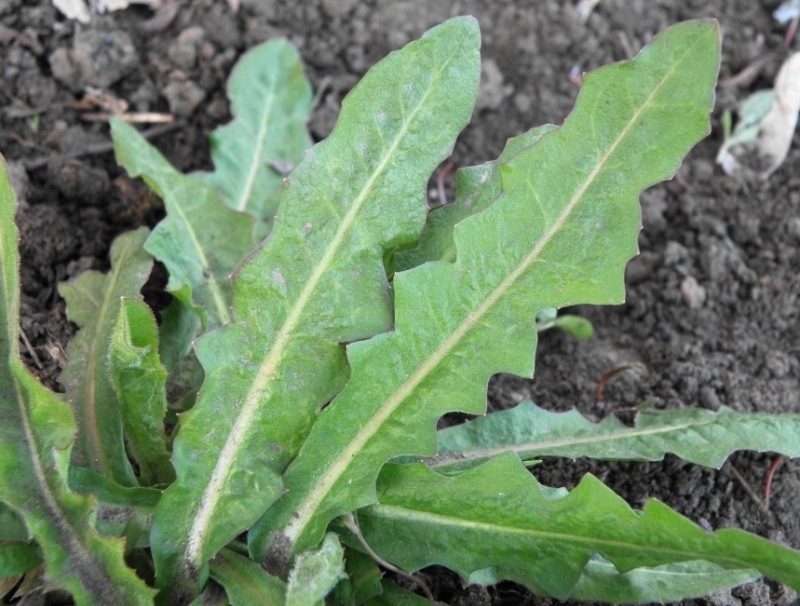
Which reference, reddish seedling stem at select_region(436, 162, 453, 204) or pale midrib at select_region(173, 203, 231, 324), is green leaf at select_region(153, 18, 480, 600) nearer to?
pale midrib at select_region(173, 203, 231, 324)

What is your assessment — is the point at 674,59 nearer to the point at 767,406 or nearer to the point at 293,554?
the point at 767,406

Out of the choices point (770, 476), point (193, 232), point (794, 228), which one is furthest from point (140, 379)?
point (794, 228)

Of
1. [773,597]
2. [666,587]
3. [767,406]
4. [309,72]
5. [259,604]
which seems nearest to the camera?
[259,604]

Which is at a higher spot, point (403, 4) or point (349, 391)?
point (403, 4)

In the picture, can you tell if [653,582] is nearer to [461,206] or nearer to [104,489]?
[461,206]

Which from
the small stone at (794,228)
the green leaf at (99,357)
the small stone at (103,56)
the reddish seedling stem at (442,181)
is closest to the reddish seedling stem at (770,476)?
the small stone at (794,228)

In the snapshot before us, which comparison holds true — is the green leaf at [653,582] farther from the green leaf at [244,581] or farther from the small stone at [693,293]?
the small stone at [693,293]

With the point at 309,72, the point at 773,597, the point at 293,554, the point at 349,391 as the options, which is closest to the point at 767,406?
the point at 773,597
